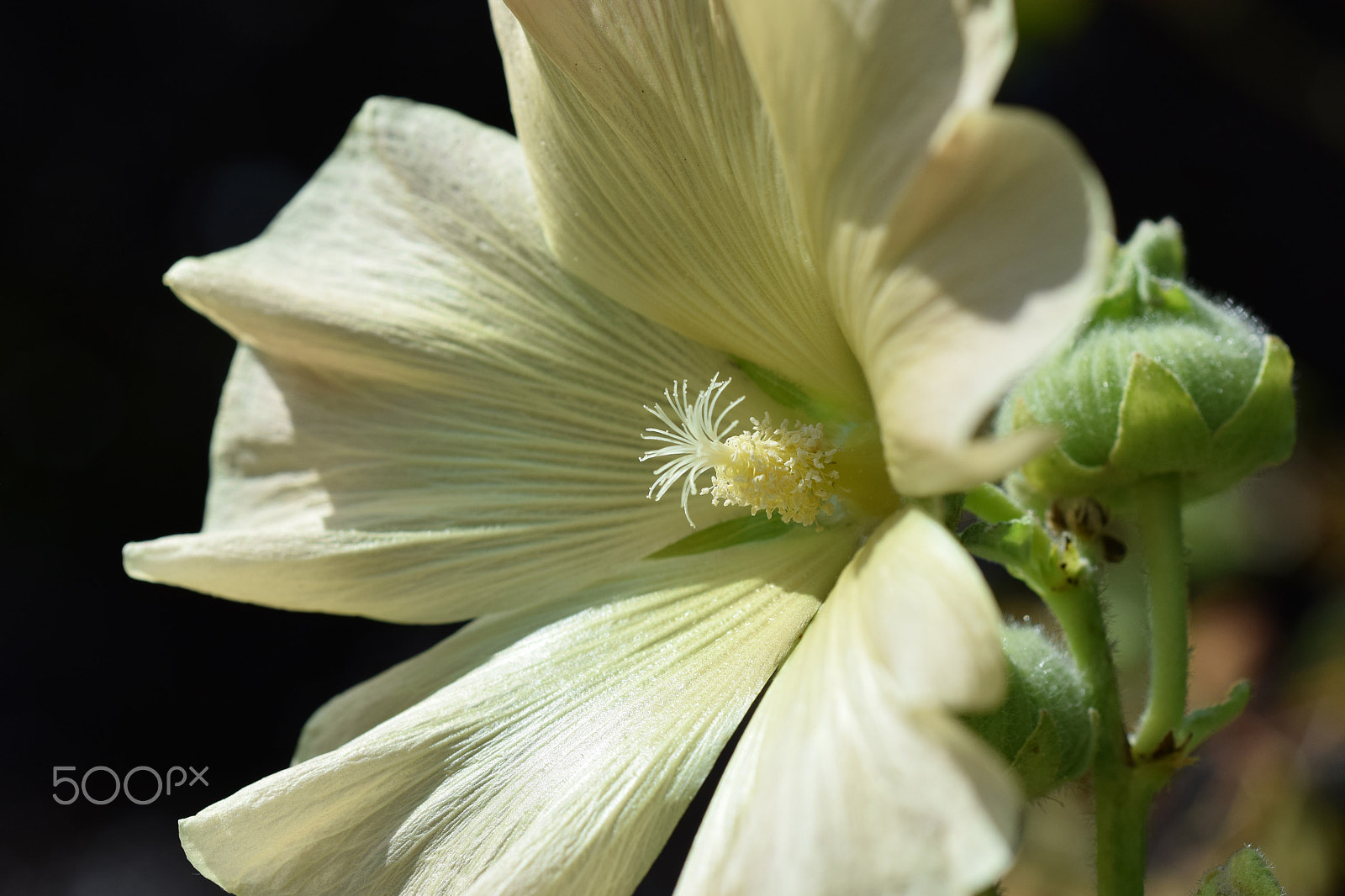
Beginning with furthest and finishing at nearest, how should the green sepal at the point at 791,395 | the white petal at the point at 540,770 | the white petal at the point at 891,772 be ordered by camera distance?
the green sepal at the point at 791,395
the white petal at the point at 540,770
the white petal at the point at 891,772

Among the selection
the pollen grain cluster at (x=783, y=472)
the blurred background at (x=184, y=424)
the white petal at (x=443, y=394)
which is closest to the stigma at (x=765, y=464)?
the pollen grain cluster at (x=783, y=472)

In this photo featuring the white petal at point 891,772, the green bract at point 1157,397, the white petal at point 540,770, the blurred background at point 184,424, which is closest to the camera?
the white petal at point 891,772

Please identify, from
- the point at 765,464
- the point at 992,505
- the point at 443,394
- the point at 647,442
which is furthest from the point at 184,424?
the point at 992,505

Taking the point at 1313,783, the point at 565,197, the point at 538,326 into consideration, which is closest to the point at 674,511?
the point at 538,326

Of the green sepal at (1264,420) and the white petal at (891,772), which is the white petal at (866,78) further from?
the green sepal at (1264,420)

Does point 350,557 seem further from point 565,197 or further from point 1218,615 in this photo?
point 1218,615

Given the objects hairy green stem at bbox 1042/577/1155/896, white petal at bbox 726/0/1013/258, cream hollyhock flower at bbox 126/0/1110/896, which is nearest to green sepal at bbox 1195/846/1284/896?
hairy green stem at bbox 1042/577/1155/896

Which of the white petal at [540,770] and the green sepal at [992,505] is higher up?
the green sepal at [992,505]
